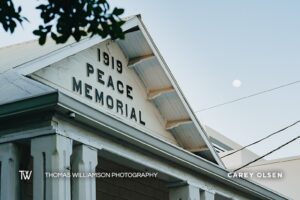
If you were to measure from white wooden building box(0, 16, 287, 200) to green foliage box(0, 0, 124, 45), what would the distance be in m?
3.29

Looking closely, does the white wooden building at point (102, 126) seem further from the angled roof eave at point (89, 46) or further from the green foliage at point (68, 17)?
the green foliage at point (68, 17)

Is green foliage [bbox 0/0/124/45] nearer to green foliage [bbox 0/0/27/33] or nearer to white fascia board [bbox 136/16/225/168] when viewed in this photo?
green foliage [bbox 0/0/27/33]

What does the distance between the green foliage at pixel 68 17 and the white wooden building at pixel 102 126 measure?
3285mm

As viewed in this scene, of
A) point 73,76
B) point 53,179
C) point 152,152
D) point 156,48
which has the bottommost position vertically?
point 53,179

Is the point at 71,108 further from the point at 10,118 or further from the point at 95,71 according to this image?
the point at 95,71

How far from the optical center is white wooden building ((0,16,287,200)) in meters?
9.44

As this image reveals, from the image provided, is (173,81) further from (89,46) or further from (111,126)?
(111,126)

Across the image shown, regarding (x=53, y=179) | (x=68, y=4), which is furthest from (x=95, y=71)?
(x=68, y=4)

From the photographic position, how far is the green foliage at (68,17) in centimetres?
591

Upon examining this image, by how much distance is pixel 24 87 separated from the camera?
386 inches

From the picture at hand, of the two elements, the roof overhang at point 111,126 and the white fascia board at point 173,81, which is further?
the white fascia board at point 173,81

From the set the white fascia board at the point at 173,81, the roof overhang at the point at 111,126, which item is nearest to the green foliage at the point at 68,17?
the roof overhang at the point at 111,126

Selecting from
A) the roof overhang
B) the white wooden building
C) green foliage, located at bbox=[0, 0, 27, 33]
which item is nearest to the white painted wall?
the white wooden building

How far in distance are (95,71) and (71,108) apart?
253 centimetres
